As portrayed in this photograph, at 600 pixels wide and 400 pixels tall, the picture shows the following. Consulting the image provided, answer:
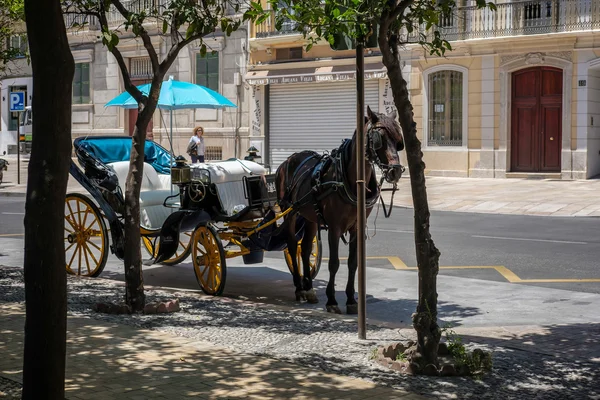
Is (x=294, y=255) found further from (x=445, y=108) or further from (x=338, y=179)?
(x=445, y=108)


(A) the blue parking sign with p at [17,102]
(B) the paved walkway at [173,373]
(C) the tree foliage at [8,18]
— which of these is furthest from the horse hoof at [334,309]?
(A) the blue parking sign with p at [17,102]

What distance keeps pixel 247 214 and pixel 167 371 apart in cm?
462

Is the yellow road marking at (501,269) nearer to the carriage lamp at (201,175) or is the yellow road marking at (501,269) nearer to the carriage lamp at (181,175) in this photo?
the carriage lamp at (201,175)

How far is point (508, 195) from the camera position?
76.0ft

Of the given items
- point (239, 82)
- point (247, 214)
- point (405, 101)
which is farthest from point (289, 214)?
point (239, 82)

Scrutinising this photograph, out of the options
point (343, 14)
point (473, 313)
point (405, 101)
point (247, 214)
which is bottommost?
point (473, 313)

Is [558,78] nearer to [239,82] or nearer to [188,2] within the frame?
[239,82]

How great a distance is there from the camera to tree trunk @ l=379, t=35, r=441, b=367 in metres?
6.88

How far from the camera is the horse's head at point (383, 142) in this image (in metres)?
9.18

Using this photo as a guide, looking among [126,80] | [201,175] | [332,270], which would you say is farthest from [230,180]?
[126,80]

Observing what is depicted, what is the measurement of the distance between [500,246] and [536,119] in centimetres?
1512

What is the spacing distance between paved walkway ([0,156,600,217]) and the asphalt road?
1.32 metres

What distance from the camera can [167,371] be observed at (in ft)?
21.9

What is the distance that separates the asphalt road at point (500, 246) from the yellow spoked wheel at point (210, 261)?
187 cm
